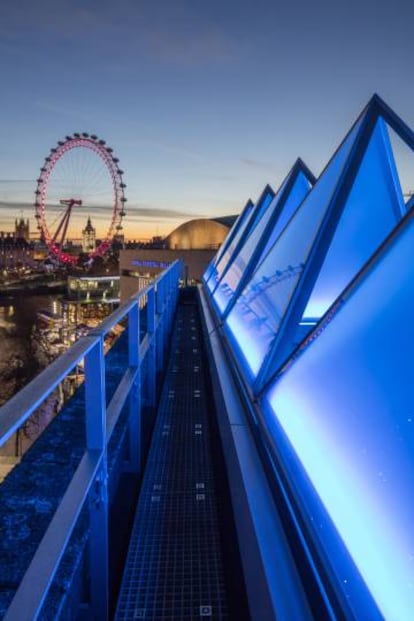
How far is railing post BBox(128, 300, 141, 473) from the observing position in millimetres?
2383

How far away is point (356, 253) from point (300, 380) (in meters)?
2.26

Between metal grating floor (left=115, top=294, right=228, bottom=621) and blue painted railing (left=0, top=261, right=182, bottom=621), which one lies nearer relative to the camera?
blue painted railing (left=0, top=261, right=182, bottom=621)

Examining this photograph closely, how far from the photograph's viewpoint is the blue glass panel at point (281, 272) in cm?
263

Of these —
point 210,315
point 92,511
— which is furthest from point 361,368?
point 210,315

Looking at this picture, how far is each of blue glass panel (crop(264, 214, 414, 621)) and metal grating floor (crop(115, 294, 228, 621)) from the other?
30.1 inches

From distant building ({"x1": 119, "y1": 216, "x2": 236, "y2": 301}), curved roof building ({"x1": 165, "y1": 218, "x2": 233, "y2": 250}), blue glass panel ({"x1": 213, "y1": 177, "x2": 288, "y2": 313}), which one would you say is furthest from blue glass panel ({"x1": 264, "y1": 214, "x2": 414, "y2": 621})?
curved roof building ({"x1": 165, "y1": 218, "x2": 233, "y2": 250})

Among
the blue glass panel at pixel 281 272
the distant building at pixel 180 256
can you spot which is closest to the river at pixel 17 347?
the distant building at pixel 180 256

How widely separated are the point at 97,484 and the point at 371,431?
978 millimetres

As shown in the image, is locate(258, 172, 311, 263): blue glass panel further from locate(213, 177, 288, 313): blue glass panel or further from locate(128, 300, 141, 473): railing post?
locate(128, 300, 141, 473): railing post

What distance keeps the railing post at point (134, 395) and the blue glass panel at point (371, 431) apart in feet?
3.76

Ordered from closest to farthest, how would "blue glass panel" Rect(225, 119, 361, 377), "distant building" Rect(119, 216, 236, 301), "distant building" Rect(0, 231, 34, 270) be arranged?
"blue glass panel" Rect(225, 119, 361, 377), "distant building" Rect(119, 216, 236, 301), "distant building" Rect(0, 231, 34, 270)

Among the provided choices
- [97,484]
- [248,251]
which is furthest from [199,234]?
[97,484]

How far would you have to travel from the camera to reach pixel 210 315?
6.26 meters

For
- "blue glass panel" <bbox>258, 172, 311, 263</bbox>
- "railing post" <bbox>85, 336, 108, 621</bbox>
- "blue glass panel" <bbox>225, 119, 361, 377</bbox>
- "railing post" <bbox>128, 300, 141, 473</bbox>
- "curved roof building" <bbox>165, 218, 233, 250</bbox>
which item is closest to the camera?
"railing post" <bbox>85, 336, 108, 621</bbox>
